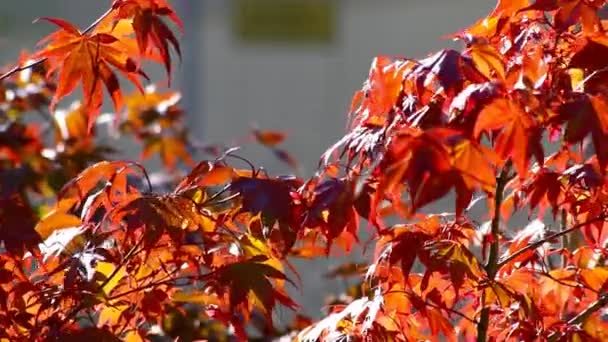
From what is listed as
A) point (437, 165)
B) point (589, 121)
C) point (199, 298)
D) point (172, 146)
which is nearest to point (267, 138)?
point (172, 146)

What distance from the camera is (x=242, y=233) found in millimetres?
1337

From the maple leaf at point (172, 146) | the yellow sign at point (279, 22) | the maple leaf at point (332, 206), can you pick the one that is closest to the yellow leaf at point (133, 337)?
the maple leaf at point (332, 206)

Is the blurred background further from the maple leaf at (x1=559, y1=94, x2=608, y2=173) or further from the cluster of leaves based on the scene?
the maple leaf at (x1=559, y1=94, x2=608, y2=173)

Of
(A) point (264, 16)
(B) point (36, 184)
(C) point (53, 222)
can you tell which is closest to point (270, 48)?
(A) point (264, 16)

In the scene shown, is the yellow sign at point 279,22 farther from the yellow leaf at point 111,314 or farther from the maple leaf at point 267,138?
the yellow leaf at point 111,314

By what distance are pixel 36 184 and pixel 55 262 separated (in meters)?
0.83

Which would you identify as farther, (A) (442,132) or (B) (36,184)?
(B) (36,184)

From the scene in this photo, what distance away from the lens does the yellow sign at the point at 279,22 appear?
8.84m

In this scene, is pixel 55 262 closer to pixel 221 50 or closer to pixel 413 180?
pixel 413 180

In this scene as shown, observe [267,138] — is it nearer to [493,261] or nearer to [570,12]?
[493,261]

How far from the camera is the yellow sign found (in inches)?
348

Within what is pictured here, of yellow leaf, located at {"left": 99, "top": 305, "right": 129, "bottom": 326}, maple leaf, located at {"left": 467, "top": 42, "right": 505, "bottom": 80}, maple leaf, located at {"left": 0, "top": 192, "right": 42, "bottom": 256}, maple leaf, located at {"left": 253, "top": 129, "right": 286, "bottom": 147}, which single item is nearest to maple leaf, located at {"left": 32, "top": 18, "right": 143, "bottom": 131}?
maple leaf, located at {"left": 0, "top": 192, "right": 42, "bottom": 256}

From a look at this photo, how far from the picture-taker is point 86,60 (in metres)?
1.30

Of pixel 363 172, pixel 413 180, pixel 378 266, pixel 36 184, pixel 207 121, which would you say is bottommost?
pixel 207 121
